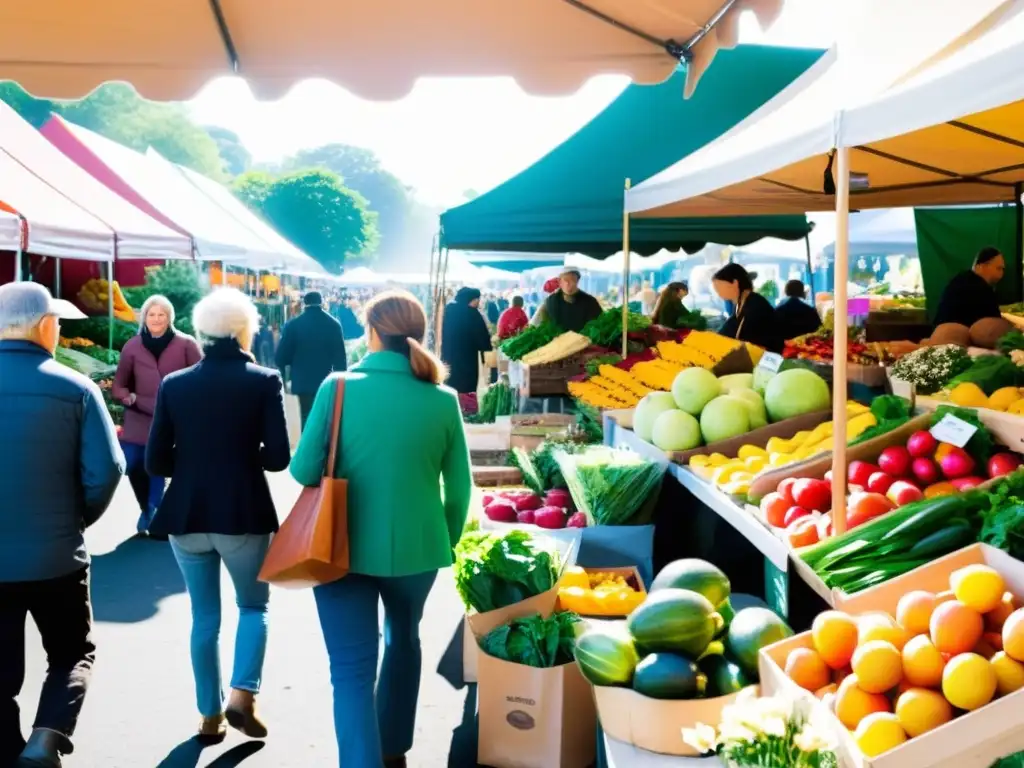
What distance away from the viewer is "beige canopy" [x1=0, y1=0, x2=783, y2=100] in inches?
141

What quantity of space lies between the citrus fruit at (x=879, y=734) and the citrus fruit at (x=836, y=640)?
0.98 ft

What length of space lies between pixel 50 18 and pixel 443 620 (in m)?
3.40

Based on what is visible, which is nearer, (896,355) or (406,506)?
(406,506)

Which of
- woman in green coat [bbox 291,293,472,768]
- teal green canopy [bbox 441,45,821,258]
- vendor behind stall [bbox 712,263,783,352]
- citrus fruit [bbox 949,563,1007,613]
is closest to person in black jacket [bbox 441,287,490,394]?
teal green canopy [bbox 441,45,821,258]

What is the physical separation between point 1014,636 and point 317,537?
6.17ft

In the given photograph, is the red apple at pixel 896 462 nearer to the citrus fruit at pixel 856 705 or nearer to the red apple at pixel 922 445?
the red apple at pixel 922 445

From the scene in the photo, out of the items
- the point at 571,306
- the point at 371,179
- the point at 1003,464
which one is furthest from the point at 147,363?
the point at 371,179

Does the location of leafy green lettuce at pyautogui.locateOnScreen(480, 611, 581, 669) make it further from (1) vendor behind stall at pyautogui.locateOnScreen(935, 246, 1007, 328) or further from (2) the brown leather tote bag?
(1) vendor behind stall at pyautogui.locateOnScreen(935, 246, 1007, 328)

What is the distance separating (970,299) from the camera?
6898 millimetres

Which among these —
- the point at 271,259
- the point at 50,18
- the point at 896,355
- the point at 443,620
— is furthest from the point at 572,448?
the point at 271,259

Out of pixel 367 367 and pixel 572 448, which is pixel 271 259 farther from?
pixel 367 367

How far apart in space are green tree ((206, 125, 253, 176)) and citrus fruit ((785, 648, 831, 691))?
136291 mm

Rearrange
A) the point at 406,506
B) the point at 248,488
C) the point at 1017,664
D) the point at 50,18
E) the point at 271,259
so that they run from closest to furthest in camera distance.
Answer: the point at 1017,664 → the point at 406,506 → the point at 50,18 → the point at 248,488 → the point at 271,259

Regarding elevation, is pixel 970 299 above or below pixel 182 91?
below
